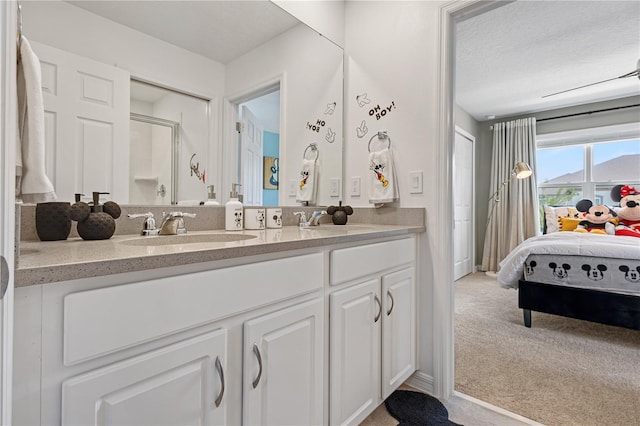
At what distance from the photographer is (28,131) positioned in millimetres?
699

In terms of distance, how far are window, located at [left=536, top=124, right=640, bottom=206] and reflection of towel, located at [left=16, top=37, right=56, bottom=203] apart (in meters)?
5.77

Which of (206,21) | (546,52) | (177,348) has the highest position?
(546,52)

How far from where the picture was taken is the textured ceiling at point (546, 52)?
2553 millimetres

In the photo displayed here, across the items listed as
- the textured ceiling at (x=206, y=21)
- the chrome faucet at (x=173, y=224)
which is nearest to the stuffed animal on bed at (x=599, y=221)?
the textured ceiling at (x=206, y=21)

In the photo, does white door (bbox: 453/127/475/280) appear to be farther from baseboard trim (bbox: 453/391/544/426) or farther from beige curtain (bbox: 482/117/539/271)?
baseboard trim (bbox: 453/391/544/426)

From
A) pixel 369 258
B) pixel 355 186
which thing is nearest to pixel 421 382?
pixel 369 258

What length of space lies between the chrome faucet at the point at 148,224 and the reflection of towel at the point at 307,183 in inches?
35.2

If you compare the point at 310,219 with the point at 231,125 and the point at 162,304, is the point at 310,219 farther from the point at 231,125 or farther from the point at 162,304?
the point at 162,304

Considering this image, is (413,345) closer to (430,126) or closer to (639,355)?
(430,126)

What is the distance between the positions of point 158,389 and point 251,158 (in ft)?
4.07

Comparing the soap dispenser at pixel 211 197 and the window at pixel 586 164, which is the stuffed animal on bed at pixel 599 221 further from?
the soap dispenser at pixel 211 197

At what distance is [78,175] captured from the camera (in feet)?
3.86

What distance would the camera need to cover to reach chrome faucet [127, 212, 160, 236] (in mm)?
1254

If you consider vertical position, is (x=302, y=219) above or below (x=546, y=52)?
below
